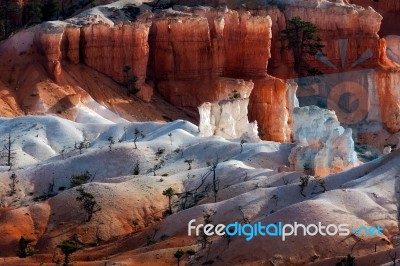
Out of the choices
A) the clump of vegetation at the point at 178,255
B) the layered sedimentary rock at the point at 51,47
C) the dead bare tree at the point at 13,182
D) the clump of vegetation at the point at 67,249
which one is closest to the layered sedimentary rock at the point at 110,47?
the layered sedimentary rock at the point at 51,47

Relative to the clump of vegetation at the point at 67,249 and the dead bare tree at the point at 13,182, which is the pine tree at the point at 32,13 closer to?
the dead bare tree at the point at 13,182

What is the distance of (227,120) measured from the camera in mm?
77625

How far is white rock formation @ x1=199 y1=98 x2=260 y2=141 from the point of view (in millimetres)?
75575

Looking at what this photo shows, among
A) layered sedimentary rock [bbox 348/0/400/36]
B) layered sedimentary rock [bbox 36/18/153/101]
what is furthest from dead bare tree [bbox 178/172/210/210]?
layered sedimentary rock [bbox 348/0/400/36]

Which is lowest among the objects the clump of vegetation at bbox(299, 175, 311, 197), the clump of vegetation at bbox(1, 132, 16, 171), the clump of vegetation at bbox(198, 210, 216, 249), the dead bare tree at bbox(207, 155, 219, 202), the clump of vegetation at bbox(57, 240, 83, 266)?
the clump of vegetation at bbox(1, 132, 16, 171)

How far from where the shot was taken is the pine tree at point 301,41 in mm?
97250

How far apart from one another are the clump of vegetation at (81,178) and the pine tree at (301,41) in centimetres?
3673

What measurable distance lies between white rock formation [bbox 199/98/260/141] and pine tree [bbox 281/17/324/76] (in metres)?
19.2

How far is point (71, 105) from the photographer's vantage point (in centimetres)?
8394

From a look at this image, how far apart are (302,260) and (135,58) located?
48811mm

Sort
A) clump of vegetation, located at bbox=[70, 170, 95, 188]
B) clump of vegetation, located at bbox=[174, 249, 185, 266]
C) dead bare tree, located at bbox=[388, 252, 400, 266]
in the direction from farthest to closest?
1. clump of vegetation, located at bbox=[70, 170, 95, 188]
2. clump of vegetation, located at bbox=[174, 249, 185, 266]
3. dead bare tree, located at bbox=[388, 252, 400, 266]

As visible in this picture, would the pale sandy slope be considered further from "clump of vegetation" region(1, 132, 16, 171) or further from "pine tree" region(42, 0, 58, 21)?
"pine tree" region(42, 0, 58, 21)

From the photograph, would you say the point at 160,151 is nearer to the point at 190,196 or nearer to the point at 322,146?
the point at 190,196

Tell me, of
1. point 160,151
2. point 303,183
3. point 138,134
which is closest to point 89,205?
point 160,151
